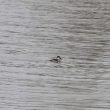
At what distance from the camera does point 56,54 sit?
3.32 feet

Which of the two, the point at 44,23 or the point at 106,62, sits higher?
the point at 44,23

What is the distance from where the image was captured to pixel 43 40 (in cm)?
102

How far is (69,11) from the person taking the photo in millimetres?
1035

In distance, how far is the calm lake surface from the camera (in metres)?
1.00

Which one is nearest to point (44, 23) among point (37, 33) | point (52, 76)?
point (37, 33)

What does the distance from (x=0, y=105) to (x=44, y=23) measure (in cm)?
22

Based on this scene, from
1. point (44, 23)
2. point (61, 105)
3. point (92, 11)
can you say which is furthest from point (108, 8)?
point (61, 105)

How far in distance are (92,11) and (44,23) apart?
120mm

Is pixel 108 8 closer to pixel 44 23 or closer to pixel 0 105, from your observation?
pixel 44 23

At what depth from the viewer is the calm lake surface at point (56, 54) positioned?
100 cm

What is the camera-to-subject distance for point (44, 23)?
103cm

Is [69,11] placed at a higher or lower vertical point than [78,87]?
higher

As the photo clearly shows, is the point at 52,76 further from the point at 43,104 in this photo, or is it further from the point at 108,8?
the point at 108,8

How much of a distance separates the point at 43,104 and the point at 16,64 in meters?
0.11
